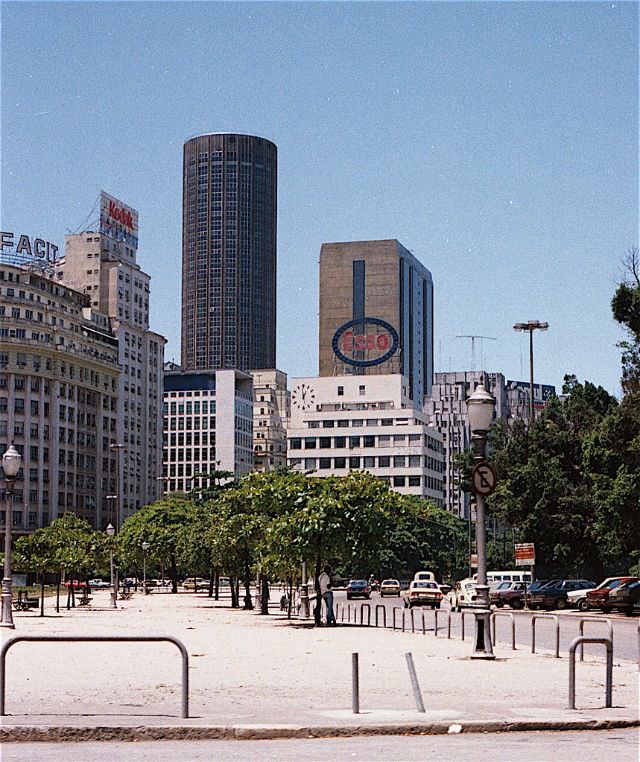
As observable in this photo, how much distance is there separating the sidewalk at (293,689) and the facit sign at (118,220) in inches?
5951

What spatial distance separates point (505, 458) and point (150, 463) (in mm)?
108261

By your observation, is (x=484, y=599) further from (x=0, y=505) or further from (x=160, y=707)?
(x=0, y=505)

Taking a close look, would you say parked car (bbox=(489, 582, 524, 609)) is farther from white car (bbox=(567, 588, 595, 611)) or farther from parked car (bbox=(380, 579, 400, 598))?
parked car (bbox=(380, 579, 400, 598))

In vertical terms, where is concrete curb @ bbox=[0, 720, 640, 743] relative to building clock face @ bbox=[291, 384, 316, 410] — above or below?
below

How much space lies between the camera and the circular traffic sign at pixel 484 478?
24.2 m

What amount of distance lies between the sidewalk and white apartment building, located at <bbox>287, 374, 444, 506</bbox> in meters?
131

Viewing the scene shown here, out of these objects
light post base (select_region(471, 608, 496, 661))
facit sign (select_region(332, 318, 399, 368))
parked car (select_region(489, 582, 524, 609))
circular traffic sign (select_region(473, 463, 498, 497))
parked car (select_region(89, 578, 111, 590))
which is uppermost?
facit sign (select_region(332, 318, 399, 368))

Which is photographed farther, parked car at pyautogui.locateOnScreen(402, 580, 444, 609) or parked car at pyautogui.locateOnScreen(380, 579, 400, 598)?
parked car at pyautogui.locateOnScreen(380, 579, 400, 598)

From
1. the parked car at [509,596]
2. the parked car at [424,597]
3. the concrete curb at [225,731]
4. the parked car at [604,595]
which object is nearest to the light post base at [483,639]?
the concrete curb at [225,731]

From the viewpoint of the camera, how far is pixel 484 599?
A: 77.9ft

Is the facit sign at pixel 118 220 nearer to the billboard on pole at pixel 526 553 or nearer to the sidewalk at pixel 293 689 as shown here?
the billboard on pole at pixel 526 553

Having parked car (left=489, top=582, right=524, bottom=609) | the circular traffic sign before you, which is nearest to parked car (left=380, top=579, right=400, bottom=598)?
parked car (left=489, top=582, right=524, bottom=609)

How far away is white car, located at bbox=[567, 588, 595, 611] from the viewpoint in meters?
62.1

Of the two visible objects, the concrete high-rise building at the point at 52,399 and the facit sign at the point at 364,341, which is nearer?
the concrete high-rise building at the point at 52,399
